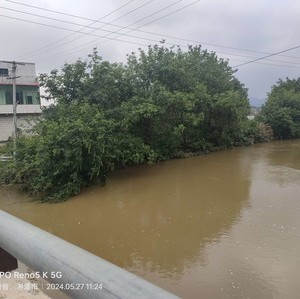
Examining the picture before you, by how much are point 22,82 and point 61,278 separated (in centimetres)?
2852

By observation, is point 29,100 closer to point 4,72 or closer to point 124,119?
point 4,72

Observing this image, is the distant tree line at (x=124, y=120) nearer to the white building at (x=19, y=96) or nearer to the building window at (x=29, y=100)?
the white building at (x=19, y=96)

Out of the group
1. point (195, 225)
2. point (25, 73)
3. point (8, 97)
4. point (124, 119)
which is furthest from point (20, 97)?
point (195, 225)

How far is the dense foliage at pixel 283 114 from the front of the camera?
93.7 ft

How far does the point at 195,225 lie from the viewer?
8344mm

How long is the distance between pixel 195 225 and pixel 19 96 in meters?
23.0

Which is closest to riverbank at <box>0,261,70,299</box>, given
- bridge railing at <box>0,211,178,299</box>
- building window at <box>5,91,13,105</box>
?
bridge railing at <box>0,211,178,299</box>

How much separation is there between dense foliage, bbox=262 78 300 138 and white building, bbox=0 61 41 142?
17744 millimetres

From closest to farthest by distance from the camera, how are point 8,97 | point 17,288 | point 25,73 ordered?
point 17,288, point 8,97, point 25,73

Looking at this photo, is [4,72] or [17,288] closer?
[17,288]

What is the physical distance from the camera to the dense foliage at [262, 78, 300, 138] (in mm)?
28547

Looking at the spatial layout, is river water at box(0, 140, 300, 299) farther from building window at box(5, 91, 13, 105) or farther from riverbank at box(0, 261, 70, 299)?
building window at box(5, 91, 13, 105)

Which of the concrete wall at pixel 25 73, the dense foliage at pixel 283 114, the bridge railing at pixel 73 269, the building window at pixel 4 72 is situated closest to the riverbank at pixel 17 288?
the bridge railing at pixel 73 269

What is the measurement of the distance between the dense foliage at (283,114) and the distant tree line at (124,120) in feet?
13.0
